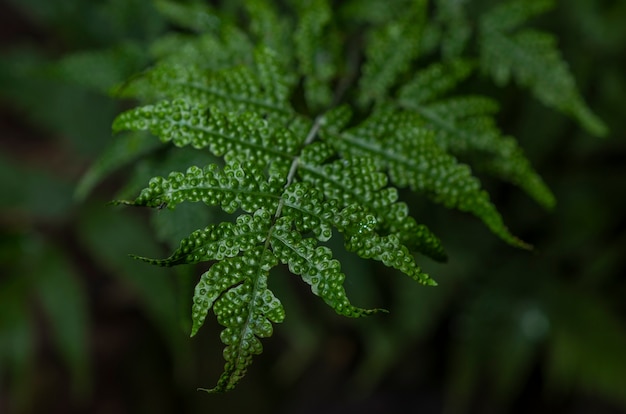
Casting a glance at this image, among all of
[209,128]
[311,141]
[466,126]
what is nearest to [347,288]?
[466,126]

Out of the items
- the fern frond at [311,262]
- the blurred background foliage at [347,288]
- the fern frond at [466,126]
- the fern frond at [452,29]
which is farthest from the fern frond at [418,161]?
the blurred background foliage at [347,288]

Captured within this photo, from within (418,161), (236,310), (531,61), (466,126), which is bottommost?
(236,310)

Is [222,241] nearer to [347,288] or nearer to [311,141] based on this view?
[311,141]

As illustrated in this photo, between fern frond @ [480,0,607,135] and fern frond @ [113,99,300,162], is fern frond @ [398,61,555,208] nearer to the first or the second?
fern frond @ [480,0,607,135]

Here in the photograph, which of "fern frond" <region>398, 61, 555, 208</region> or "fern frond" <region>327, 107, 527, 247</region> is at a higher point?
"fern frond" <region>398, 61, 555, 208</region>

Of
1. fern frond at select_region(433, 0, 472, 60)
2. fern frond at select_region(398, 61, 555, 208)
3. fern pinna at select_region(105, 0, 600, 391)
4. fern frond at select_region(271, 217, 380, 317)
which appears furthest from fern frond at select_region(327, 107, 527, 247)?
fern frond at select_region(433, 0, 472, 60)

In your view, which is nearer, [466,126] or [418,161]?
[418,161]
